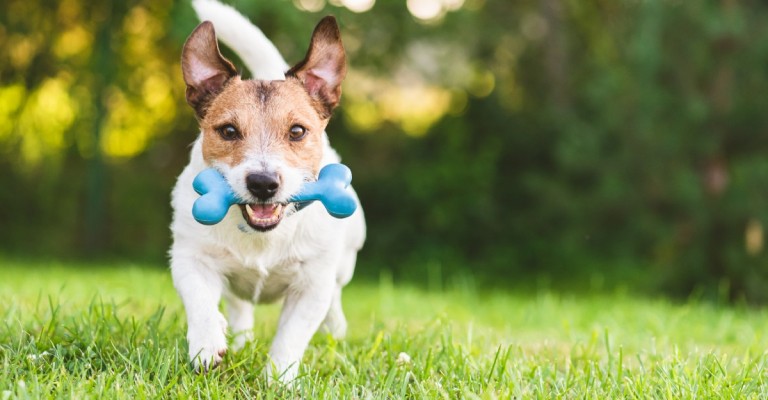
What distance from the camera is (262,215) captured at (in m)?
3.40

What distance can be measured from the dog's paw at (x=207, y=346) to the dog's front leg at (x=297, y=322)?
0.23 m

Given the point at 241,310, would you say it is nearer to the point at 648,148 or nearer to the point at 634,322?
the point at 634,322

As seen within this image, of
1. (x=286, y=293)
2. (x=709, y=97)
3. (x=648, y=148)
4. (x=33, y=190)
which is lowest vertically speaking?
(x=33, y=190)

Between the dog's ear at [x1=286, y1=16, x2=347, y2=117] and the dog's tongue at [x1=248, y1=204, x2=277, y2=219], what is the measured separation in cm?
82

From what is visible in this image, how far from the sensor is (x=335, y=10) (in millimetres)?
11172

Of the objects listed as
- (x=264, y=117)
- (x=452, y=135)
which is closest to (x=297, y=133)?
(x=264, y=117)

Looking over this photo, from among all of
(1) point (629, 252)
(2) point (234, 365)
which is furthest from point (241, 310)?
(1) point (629, 252)

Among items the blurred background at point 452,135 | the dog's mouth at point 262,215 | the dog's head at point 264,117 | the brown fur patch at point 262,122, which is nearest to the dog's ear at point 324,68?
the dog's head at point 264,117

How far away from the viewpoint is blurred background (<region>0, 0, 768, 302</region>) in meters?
9.21

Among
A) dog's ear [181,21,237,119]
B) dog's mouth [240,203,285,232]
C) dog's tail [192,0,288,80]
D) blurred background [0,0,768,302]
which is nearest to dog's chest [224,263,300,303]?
dog's mouth [240,203,285,232]

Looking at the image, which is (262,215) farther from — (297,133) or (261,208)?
(297,133)

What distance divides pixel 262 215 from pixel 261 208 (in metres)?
0.03

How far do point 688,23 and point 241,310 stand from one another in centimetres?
656

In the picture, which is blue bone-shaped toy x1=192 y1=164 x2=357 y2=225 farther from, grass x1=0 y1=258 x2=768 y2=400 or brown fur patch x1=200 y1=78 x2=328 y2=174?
grass x1=0 y1=258 x2=768 y2=400
